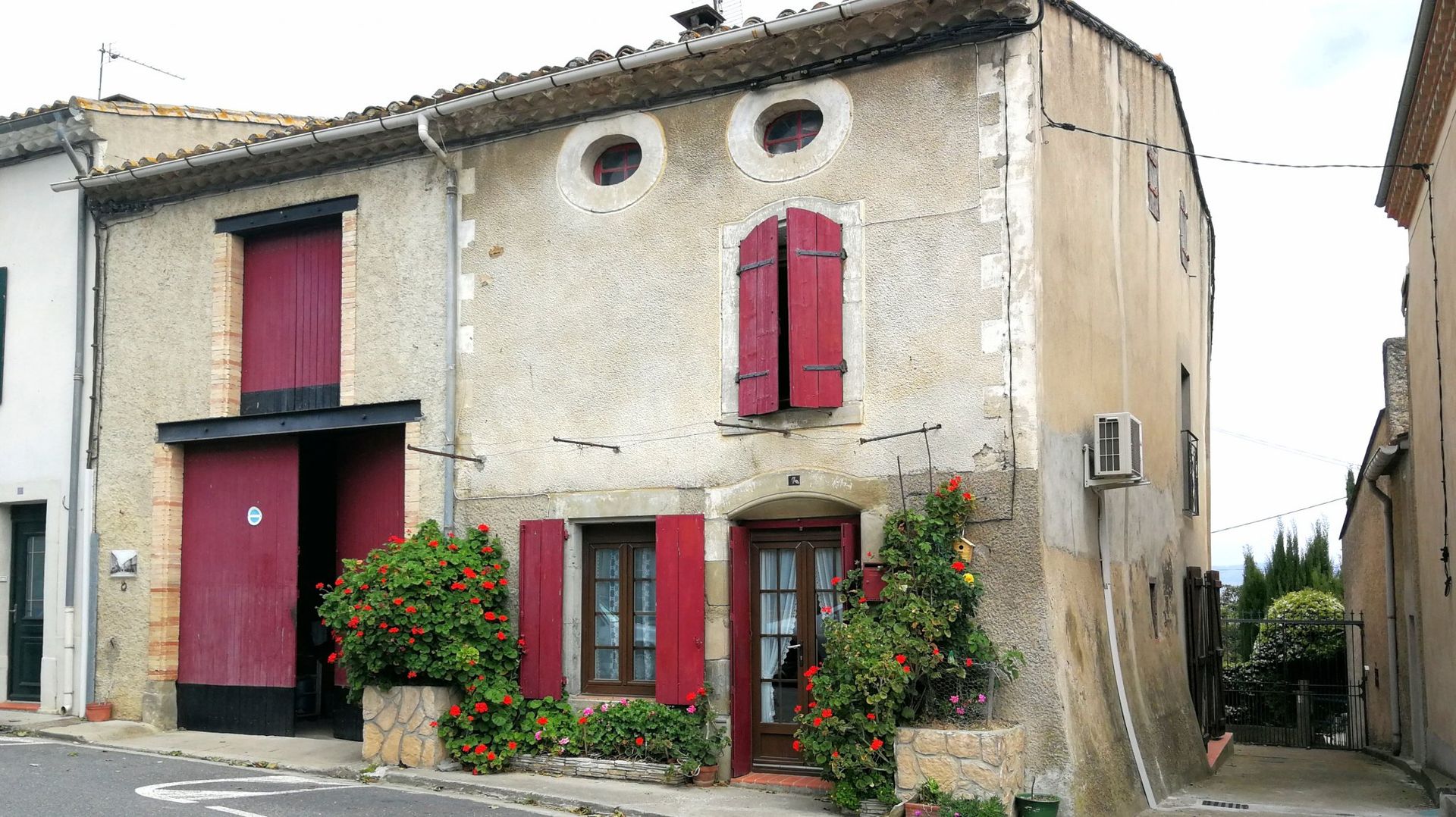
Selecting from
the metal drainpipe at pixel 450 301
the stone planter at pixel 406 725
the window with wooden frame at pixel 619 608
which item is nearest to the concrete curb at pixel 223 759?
the stone planter at pixel 406 725

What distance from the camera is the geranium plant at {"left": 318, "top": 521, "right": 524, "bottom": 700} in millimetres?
10133

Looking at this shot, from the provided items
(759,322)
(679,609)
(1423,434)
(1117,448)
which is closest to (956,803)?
(679,609)

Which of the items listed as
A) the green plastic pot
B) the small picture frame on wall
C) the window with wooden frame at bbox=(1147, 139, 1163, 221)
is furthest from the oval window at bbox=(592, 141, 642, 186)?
the small picture frame on wall

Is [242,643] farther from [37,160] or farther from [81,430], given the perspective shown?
[37,160]

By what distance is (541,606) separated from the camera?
10711mm

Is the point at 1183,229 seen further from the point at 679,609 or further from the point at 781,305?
the point at 679,609

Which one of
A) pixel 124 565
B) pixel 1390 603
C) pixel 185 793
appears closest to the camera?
pixel 185 793

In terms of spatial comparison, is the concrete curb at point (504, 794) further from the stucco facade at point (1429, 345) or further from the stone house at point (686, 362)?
the stucco facade at point (1429, 345)

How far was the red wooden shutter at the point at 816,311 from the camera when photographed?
9.64 meters

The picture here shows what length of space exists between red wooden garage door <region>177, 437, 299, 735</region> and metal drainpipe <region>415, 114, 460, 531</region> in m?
1.92

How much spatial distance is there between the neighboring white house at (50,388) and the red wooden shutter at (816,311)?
25.3 feet

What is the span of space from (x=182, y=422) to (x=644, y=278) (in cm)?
511

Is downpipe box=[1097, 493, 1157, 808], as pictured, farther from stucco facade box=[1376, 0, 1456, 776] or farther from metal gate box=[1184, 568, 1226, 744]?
metal gate box=[1184, 568, 1226, 744]

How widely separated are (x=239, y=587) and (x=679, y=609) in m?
4.94
